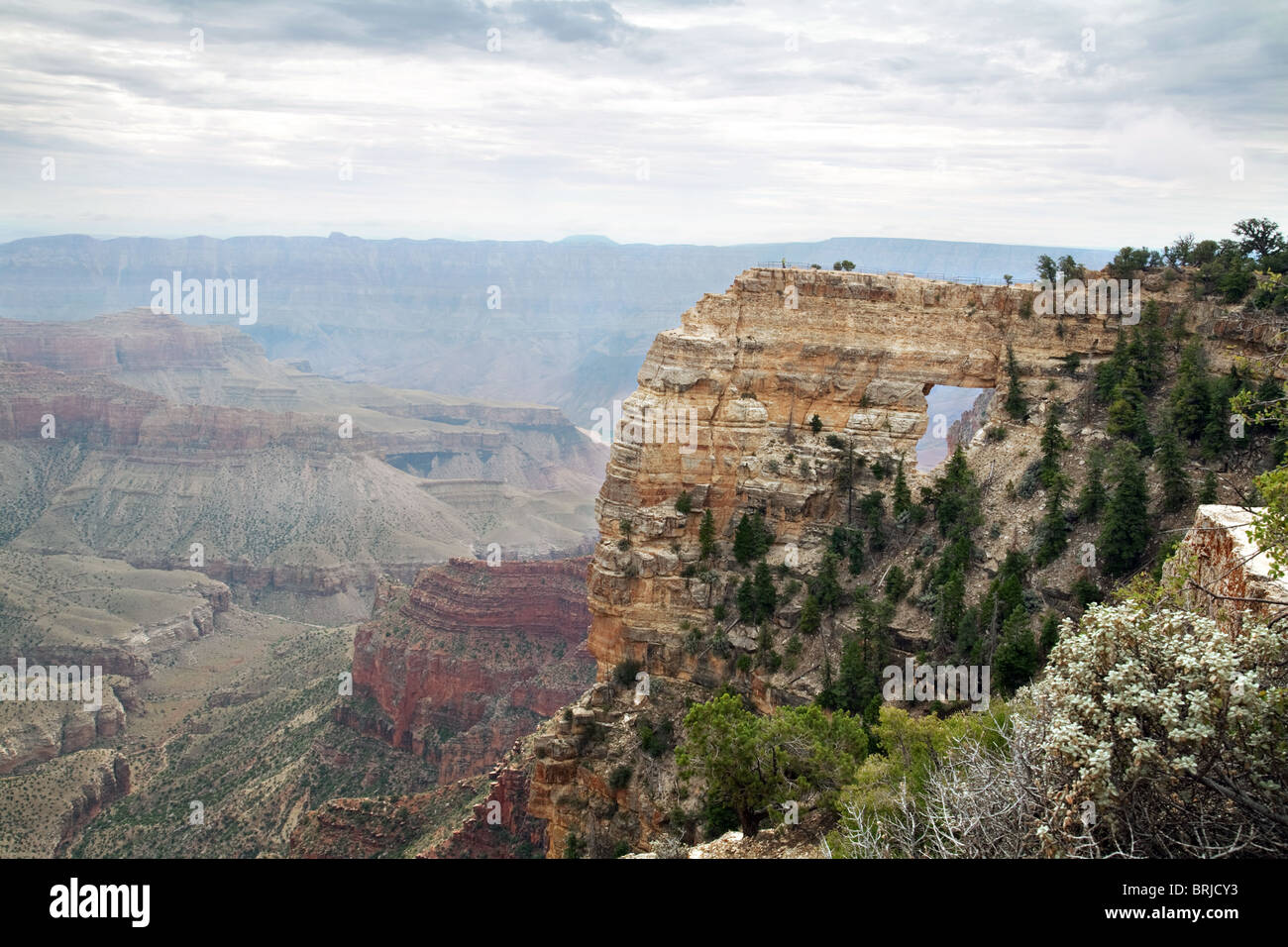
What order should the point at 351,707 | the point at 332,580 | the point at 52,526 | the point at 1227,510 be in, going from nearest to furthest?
the point at 1227,510, the point at 351,707, the point at 332,580, the point at 52,526

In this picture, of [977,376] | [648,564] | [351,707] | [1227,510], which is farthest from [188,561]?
[1227,510]

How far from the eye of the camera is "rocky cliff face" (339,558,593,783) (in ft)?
274

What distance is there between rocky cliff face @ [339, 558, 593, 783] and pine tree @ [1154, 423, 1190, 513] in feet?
174

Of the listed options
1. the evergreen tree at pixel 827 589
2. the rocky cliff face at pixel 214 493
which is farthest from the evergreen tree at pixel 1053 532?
Answer: the rocky cliff face at pixel 214 493

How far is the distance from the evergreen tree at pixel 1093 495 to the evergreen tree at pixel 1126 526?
63.7 inches

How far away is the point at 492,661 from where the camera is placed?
88.6 metres

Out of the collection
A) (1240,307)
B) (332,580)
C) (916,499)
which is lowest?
(332,580)

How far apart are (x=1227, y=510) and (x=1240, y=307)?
27784 millimetres

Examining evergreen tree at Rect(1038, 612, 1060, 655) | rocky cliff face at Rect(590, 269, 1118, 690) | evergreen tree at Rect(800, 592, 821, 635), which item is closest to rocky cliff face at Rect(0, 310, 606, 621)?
rocky cliff face at Rect(590, 269, 1118, 690)

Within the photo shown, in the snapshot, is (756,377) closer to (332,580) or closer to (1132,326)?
(1132,326)

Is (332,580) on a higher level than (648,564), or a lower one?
lower

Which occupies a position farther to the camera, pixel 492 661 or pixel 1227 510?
pixel 492 661

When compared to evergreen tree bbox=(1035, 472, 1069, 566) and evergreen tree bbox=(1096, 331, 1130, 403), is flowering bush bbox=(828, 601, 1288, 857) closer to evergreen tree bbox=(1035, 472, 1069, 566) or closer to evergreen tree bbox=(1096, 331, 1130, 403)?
evergreen tree bbox=(1035, 472, 1069, 566)

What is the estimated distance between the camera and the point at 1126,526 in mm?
39156
